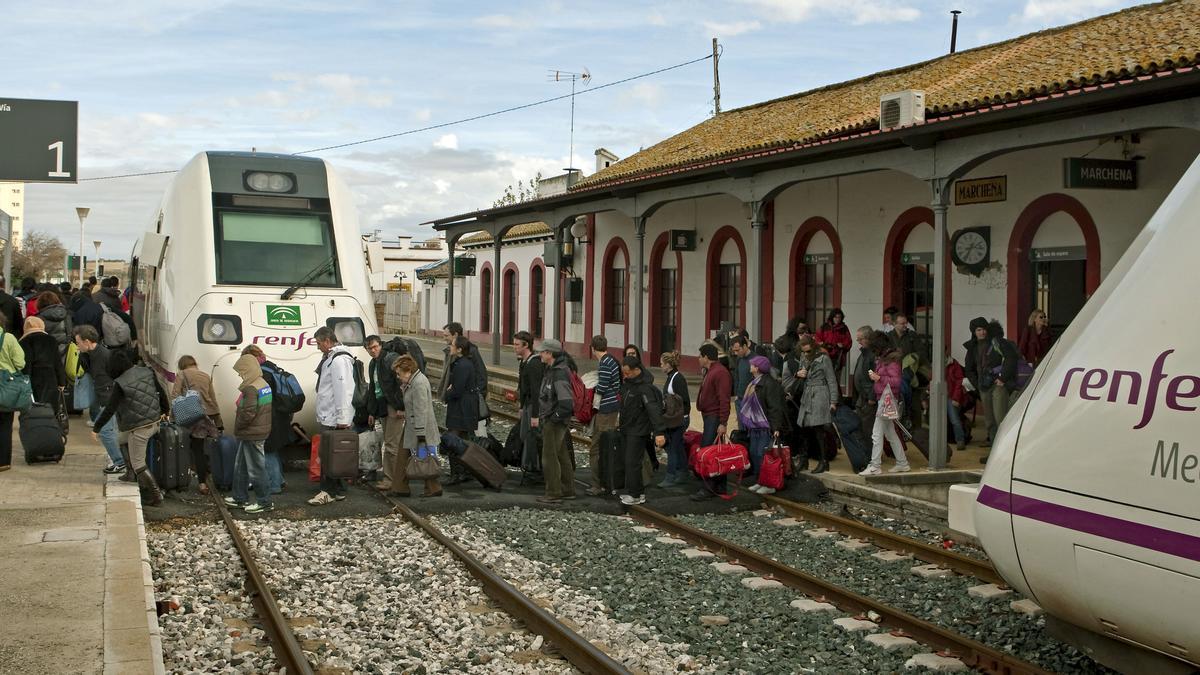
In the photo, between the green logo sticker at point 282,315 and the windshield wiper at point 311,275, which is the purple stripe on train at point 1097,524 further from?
the windshield wiper at point 311,275

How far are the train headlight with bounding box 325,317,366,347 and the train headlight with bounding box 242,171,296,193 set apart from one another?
169 centimetres

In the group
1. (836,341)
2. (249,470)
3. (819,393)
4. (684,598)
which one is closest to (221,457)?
(249,470)

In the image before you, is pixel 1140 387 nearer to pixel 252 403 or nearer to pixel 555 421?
pixel 555 421

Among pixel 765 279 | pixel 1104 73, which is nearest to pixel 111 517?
pixel 1104 73

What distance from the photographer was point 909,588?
796 centimetres

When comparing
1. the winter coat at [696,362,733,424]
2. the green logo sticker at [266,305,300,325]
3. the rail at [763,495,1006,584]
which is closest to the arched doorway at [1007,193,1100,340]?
the winter coat at [696,362,733,424]

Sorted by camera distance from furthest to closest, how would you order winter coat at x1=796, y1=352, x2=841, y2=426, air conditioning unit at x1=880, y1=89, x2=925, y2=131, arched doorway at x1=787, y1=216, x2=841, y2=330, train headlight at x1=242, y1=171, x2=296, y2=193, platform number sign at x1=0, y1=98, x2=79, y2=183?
arched doorway at x1=787, y1=216, x2=841, y2=330
platform number sign at x1=0, y1=98, x2=79, y2=183
air conditioning unit at x1=880, y1=89, x2=925, y2=131
train headlight at x1=242, y1=171, x2=296, y2=193
winter coat at x1=796, y1=352, x2=841, y2=426

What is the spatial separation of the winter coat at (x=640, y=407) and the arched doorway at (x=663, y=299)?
13619 millimetres

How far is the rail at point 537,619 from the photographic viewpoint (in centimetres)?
612

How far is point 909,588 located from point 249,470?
19.1ft

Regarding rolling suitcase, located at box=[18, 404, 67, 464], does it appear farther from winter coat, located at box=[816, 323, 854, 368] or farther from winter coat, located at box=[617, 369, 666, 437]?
winter coat, located at box=[816, 323, 854, 368]

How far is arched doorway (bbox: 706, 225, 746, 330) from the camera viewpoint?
22.1 m

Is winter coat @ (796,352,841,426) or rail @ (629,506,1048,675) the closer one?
rail @ (629,506,1048,675)

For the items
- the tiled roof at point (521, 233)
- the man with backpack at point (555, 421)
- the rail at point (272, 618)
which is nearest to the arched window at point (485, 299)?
the tiled roof at point (521, 233)
